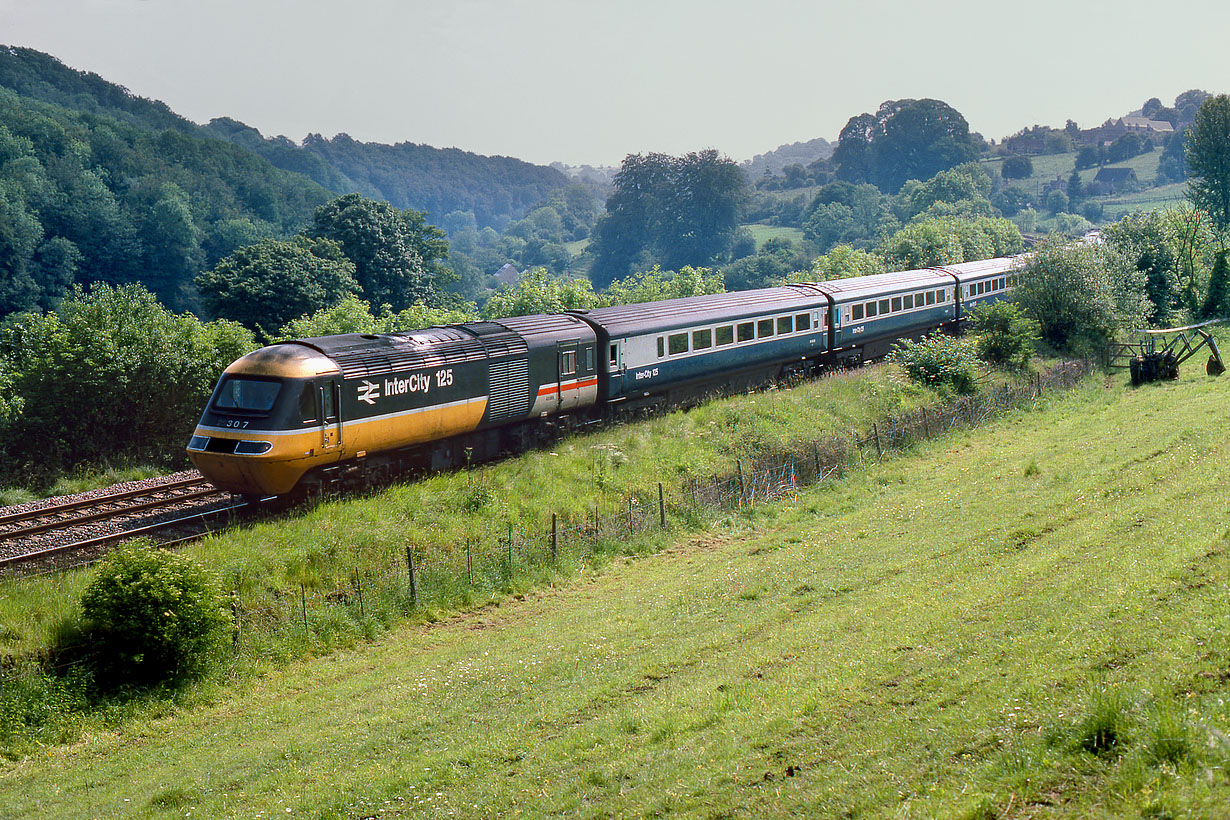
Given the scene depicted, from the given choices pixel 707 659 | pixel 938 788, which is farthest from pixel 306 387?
pixel 938 788

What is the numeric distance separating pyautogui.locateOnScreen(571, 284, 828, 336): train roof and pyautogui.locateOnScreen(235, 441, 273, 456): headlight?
12.7 metres

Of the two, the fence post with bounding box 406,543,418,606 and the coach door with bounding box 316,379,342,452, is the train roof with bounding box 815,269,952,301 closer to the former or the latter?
the coach door with bounding box 316,379,342,452

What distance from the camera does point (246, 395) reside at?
21562mm

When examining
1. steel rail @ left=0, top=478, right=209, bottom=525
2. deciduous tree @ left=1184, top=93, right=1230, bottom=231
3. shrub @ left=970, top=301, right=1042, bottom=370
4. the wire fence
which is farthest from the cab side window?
deciduous tree @ left=1184, top=93, right=1230, bottom=231

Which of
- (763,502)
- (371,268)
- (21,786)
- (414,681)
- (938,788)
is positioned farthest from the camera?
(371,268)

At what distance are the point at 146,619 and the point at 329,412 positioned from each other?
7025mm

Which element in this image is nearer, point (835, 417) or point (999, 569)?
point (999, 569)

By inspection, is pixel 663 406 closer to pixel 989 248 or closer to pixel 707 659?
pixel 707 659

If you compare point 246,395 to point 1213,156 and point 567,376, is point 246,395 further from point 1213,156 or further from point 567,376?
point 1213,156

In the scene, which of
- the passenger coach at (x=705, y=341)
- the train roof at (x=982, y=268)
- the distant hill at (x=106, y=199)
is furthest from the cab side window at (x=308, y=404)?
the distant hill at (x=106, y=199)

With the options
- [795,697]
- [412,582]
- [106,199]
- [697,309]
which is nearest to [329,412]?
[412,582]

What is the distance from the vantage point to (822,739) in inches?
403

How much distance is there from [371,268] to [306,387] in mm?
63392

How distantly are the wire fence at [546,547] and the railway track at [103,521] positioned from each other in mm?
3892
